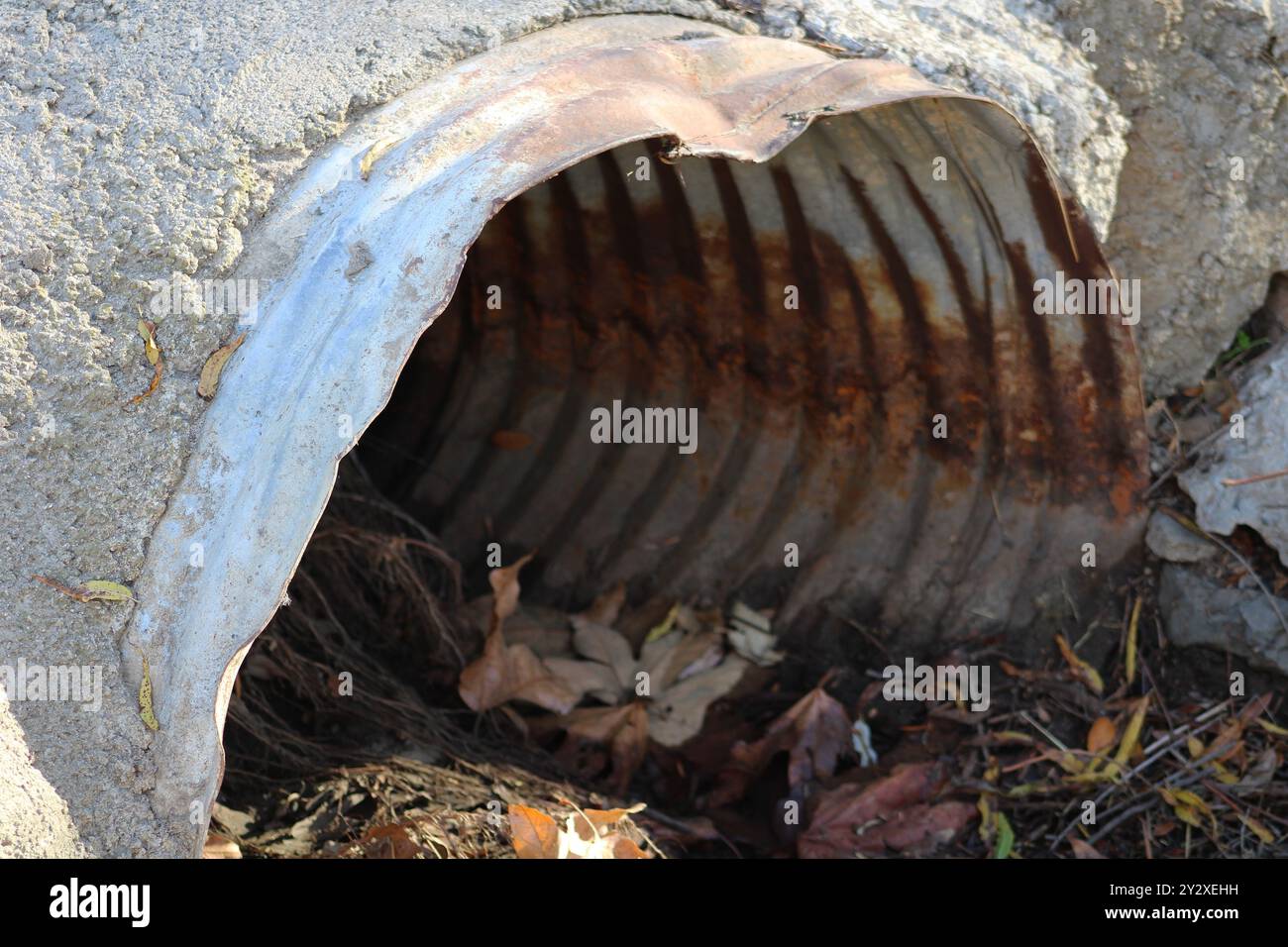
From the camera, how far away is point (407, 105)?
7.28ft

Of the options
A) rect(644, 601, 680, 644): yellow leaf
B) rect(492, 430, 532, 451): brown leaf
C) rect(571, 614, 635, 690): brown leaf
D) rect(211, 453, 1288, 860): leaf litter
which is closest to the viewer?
rect(211, 453, 1288, 860): leaf litter

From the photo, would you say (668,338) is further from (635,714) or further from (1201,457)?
(1201,457)

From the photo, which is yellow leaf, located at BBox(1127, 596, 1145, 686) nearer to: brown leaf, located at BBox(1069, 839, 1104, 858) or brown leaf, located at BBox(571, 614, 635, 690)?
brown leaf, located at BBox(1069, 839, 1104, 858)

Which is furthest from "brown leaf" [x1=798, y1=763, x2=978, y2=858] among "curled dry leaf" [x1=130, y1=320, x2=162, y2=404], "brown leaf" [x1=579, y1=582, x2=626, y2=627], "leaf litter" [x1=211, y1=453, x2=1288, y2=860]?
"curled dry leaf" [x1=130, y1=320, x2=162, y2=404]

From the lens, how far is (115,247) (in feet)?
6.65

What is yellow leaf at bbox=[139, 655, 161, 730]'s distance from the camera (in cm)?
188

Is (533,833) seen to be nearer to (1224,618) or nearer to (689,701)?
(689,701)

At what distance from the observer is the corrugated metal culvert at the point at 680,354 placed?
6.22ft

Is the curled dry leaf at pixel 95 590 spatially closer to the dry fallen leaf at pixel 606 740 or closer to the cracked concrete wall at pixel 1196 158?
the dry fallen leaf at pixel 606 740

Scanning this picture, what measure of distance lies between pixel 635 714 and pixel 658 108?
5.11ft

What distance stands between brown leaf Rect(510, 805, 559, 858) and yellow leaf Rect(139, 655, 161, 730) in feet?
2.30

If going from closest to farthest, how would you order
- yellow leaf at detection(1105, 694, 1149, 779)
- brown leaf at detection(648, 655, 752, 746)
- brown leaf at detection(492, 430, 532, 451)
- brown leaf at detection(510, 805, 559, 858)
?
brown leaf at detection(510, 805, 559, 858), yellow leaf at detection(1105, 694, 1149, 779), brown leaf at detection(648, 655, 752, 746), brown leaf at detection(492, 430, 532, 451)
